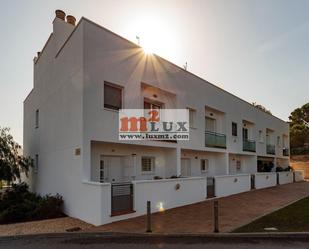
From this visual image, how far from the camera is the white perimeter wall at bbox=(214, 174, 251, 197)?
16469mm

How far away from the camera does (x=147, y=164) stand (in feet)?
49.3

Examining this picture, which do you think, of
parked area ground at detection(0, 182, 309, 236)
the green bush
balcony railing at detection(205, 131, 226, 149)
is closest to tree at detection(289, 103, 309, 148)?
balcony railing at detection(205, 131, 226, 149)

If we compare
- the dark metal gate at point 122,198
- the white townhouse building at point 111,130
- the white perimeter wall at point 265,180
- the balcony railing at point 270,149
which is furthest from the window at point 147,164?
the balcony railing at point 270,149

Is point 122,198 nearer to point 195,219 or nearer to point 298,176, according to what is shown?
point 195,219

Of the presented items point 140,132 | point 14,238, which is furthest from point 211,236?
point 140,132

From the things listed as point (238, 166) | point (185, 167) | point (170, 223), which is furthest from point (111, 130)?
point (238, 166)

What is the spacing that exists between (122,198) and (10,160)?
28.3ft

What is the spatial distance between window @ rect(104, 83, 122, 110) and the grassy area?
7099 mm

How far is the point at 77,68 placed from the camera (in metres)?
11.3

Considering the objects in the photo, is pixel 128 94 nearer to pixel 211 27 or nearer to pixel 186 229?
pixel 211 27

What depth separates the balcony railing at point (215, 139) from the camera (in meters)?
17.8

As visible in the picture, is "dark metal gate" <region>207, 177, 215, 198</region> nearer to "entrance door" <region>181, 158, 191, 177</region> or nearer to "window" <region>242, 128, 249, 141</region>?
"entrance door" <region>181, 158, 191, 177</region>

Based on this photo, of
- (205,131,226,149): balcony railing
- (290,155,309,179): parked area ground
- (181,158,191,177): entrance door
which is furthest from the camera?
(290,155,309,179): parked area ground

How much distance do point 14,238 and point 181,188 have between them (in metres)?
7.66
